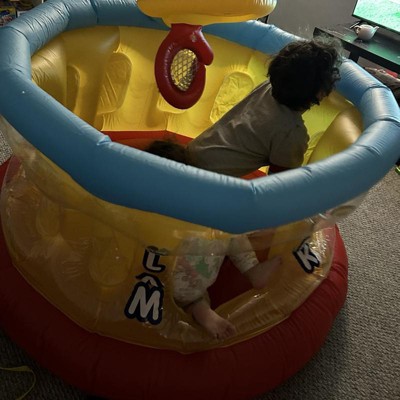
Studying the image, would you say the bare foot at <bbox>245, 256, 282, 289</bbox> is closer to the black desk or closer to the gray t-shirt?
the gray t-shirt

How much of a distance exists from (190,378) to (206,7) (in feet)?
2.94

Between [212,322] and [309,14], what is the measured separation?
244 cm

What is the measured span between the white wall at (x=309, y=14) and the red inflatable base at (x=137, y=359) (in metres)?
2.17

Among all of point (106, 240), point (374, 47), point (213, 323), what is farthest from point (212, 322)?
point (374, 47)

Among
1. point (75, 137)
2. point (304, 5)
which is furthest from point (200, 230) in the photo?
point (304, 5)

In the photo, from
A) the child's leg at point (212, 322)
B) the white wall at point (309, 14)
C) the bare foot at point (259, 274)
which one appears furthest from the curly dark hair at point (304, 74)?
the white wall at point (309, 14)

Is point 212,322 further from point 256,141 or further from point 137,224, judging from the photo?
point 256,141

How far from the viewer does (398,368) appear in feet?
4.29

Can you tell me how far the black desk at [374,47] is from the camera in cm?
224

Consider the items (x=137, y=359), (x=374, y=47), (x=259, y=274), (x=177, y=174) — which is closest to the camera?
(x=177, y=174)

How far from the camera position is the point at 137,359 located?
1.01m

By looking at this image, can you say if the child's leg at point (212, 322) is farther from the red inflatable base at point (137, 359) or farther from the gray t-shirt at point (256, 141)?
the gray t-shirt at point (256, 141)

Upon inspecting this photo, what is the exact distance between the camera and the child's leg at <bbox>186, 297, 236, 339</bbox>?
1.07 meters

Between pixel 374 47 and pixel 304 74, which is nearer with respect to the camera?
pixel 304 74
